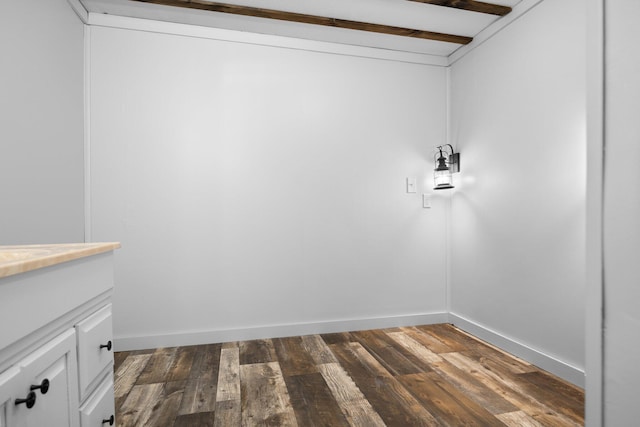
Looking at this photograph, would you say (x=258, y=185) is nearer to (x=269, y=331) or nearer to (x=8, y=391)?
(x=269, y=331)

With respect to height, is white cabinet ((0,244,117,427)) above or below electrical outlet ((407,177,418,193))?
below

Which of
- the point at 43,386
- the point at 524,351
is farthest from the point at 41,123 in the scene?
the point at 524,351

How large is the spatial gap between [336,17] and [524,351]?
8.55 feet

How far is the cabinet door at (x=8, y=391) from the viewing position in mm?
682

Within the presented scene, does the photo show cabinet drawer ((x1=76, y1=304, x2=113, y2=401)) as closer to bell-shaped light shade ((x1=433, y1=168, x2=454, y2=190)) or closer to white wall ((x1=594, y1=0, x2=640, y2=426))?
white wall ((x1=594, y1=0, x2=640, y2=426))

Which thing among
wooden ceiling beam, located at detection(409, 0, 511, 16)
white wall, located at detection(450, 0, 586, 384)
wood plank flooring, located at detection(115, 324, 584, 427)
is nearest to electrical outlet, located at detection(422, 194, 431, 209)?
white wall, located at detection(450, 0, 586, 384)

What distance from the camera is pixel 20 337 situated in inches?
28.6

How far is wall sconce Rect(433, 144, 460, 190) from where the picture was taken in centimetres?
281

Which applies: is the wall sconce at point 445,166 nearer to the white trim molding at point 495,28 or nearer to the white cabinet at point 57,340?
the white trim molding at point 495,28

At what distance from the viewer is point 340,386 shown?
6.19 feet

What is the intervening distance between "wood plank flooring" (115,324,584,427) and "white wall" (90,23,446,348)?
313mm

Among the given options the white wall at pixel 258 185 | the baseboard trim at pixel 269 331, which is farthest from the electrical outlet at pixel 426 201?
the baseboard trim at pixel 269 331

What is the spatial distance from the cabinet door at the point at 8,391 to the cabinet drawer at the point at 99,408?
37 cm

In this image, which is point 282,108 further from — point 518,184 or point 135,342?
point 135,342
